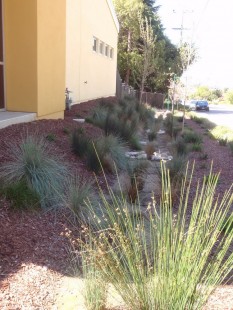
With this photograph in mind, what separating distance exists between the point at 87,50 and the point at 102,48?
4.16 m

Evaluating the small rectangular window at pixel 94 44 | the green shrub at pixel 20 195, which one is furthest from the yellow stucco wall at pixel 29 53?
the small rectangular window at pixel 94 44

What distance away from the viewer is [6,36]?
738cm

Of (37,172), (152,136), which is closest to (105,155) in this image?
(37,172)

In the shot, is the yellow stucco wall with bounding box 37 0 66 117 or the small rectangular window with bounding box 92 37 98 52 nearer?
the yellow stucco wall with bounding box 37 0 66 117

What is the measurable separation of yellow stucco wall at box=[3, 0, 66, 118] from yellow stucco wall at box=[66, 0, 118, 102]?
3475 mm

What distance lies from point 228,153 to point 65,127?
14.1ft

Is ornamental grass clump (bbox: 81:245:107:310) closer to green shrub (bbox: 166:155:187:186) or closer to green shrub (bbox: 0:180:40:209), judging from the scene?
green shrub (bbox: 0:180:40:209)

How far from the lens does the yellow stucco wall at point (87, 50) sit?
11.8 m

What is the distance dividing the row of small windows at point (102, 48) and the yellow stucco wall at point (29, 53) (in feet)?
26.8

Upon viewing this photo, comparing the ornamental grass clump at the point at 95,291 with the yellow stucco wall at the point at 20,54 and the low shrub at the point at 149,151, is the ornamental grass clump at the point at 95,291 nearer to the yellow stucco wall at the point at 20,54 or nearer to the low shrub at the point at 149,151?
the low shrub at the point at 149,151

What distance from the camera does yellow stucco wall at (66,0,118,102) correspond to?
11.8 metres

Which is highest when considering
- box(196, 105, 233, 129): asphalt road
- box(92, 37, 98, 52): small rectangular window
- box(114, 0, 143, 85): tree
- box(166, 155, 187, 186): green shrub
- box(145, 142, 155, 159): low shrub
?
box(114, 0, 143, 85): tree

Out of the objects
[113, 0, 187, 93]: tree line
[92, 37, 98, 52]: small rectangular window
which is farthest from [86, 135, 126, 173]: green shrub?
[113, 0, 187, 93]: tree line

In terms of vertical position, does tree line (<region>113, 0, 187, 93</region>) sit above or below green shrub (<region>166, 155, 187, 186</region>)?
above
